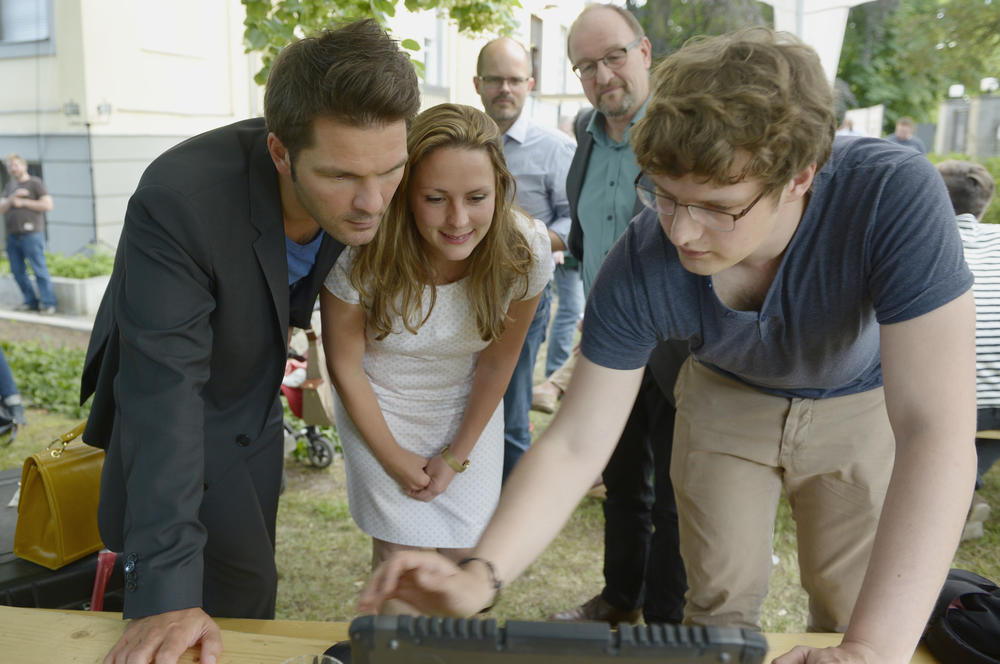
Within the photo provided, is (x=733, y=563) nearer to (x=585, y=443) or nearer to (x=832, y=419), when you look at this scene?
(x=832, y=419)

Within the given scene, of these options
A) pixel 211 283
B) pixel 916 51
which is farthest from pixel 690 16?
pixel 211 283

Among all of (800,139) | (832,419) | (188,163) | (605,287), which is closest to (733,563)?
(832,419)

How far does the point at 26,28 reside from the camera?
299 inches

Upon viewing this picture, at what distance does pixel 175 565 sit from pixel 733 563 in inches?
41.1

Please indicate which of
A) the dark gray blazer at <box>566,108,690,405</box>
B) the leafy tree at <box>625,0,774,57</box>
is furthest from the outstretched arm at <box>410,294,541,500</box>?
the leafy tree at <box>625,0,774,57</box>

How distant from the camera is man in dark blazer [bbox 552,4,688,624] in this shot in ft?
7.90

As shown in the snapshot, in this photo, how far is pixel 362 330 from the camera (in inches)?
81.2

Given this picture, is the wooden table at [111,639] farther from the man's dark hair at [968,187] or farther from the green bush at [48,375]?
the green bush at [48,375]

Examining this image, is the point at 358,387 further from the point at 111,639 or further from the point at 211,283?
the point at 111,639

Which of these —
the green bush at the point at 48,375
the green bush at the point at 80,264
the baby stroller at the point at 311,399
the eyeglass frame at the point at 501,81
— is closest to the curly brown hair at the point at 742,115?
the baby stroller at the point at 311,399

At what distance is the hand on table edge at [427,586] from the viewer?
3.55ft

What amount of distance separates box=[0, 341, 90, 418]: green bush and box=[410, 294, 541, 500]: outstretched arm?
3.61m

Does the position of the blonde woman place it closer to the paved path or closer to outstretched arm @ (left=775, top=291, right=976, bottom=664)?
outstretched arm @ (left=775, top=291, right=976, bottom=664)

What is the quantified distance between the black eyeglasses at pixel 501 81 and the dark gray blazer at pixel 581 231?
1.41ft
